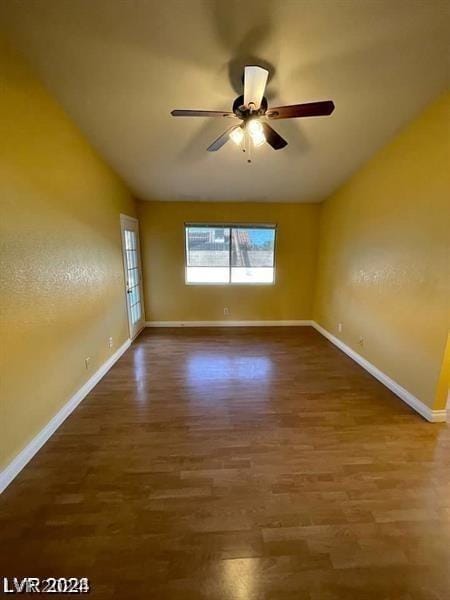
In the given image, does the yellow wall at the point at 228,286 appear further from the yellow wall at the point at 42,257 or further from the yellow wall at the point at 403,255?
the yellow wall at the point at 42,257

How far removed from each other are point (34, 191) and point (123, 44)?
1221mm

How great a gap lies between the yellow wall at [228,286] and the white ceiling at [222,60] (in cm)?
167

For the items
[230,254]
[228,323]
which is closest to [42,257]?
[230,254]

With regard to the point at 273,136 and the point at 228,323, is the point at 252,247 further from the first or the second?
the point at 273,136

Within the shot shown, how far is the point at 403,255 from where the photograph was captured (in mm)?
2676

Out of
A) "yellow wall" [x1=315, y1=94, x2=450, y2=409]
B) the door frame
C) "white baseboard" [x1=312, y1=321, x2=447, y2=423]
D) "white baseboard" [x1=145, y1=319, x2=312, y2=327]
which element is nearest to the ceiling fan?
"yellow wall" [x1=315, y1=94, x2=450, y2=409]

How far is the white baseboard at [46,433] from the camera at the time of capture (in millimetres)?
1701

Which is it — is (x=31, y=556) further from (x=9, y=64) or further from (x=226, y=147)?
(x=226, y=147)

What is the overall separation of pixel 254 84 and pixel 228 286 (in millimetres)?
3511

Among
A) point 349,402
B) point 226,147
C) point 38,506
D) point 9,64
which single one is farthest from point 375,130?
point 38,506

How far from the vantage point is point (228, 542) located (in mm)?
1371

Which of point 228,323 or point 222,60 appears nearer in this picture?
point 222,60

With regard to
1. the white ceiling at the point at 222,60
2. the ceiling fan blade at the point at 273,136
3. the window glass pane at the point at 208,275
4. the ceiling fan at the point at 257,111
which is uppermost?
the white ceiling at the point at 222,60

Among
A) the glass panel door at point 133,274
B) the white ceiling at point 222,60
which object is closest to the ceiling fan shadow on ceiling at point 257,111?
the white ceiling at point 222,60
